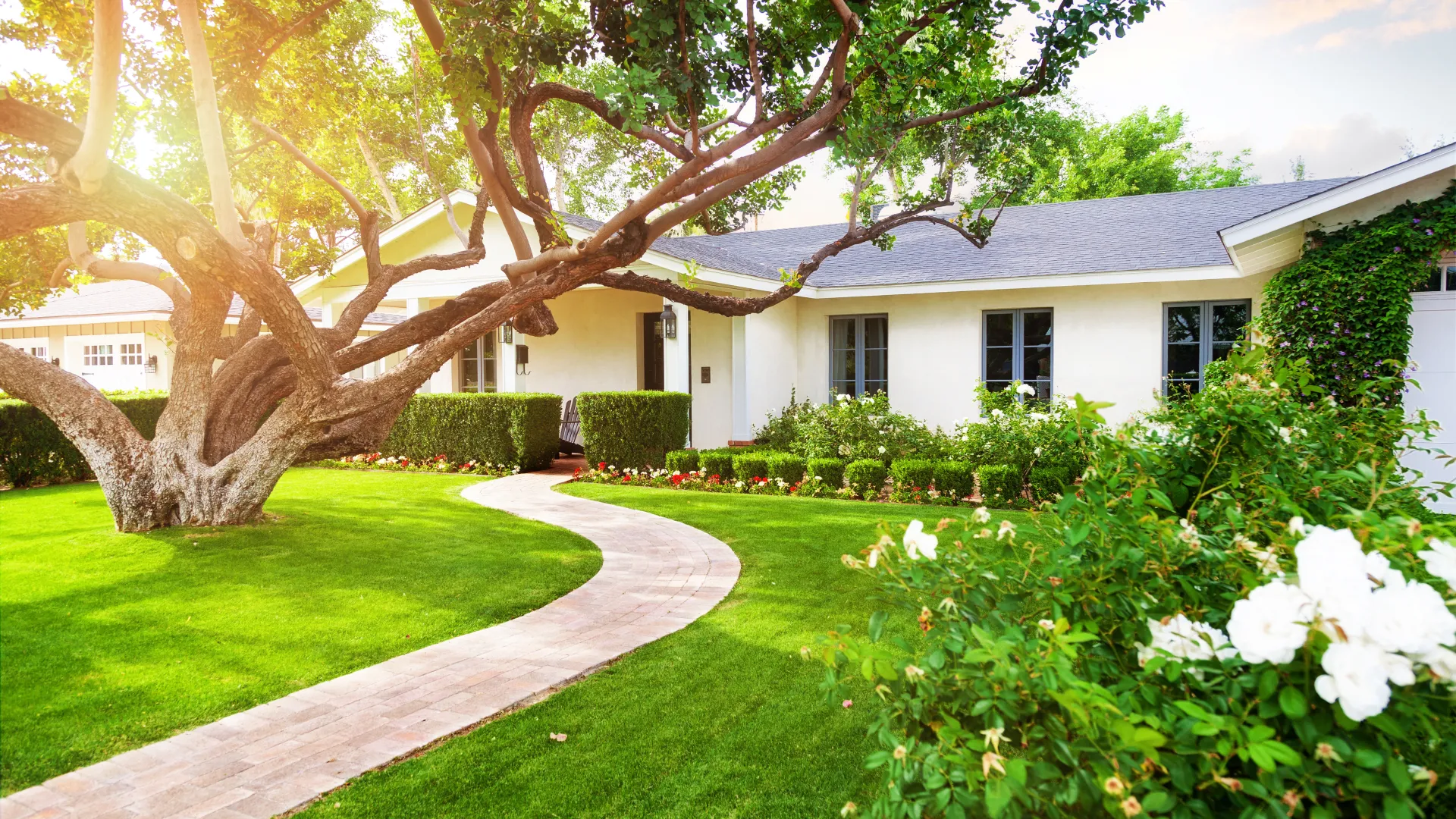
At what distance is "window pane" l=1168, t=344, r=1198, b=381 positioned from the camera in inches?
452

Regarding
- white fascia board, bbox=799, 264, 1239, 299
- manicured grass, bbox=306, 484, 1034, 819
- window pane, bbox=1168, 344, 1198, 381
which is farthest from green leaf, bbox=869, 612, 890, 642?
window pane, bbox=1168, 344, 1198, 381

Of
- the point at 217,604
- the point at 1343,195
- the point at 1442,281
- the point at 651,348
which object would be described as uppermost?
the point at 1343,195

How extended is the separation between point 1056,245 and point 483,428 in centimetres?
1019

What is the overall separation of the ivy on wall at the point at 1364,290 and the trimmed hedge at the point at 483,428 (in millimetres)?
10082

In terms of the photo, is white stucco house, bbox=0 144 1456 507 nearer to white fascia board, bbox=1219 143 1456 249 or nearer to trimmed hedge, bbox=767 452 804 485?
white fascia board, bbox=1219 143 1456 249

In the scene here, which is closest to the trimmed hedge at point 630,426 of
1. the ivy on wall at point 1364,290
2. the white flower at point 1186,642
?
the ivy on wall at point 1364,290

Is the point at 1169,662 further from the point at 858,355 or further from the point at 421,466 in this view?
the point at 421,466

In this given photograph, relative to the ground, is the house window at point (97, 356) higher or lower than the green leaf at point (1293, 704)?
higher

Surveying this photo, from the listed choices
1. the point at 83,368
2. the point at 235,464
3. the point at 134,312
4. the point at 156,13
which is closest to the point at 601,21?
the point at 235,464

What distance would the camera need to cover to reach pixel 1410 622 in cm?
122

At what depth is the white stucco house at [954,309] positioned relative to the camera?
9.43 m

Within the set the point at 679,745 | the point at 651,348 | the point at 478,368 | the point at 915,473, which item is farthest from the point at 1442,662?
the point at 478,368

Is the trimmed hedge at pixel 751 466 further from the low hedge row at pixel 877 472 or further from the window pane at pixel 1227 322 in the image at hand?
the window pane at pixel 1227 322

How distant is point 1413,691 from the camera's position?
136 cm
